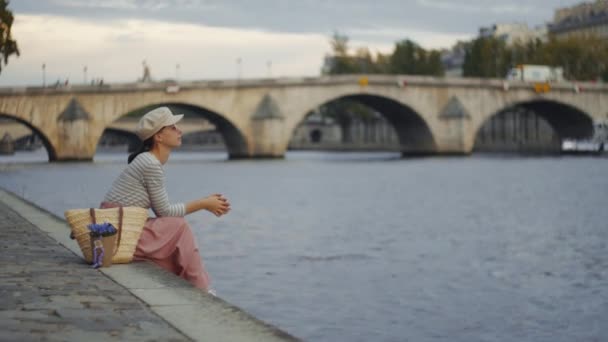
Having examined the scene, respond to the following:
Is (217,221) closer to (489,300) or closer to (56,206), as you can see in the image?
(56,206)

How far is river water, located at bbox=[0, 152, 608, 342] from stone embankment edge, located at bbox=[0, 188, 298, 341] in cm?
214

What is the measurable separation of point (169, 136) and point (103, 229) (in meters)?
0.82

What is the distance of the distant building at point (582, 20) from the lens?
10738 centimetres

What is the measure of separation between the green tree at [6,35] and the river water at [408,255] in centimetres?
410

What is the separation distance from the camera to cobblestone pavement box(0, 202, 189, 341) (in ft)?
17.8

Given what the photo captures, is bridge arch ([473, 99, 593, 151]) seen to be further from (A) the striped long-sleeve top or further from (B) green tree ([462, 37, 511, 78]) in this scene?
(A) the striped long-sleeve top

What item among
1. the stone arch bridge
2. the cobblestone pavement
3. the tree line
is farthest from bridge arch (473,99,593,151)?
the cobblestone pavement

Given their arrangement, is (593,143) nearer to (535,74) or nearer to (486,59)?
(535,74)

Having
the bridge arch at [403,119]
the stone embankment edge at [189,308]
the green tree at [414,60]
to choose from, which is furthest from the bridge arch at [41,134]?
the stone embankment edge at [189,308]

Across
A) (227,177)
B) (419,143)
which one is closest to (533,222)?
(227,177)

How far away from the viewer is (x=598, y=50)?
3302 inches

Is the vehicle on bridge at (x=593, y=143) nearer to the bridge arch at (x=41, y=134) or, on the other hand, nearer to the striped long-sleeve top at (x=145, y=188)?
the bridge arch at (x=41, y=134)

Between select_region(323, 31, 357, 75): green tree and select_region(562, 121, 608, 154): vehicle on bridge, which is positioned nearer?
select_region(562, 121, 608, 154): vehicle on bridge

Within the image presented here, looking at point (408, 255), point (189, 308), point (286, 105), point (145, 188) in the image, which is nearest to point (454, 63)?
point (286, 105)
